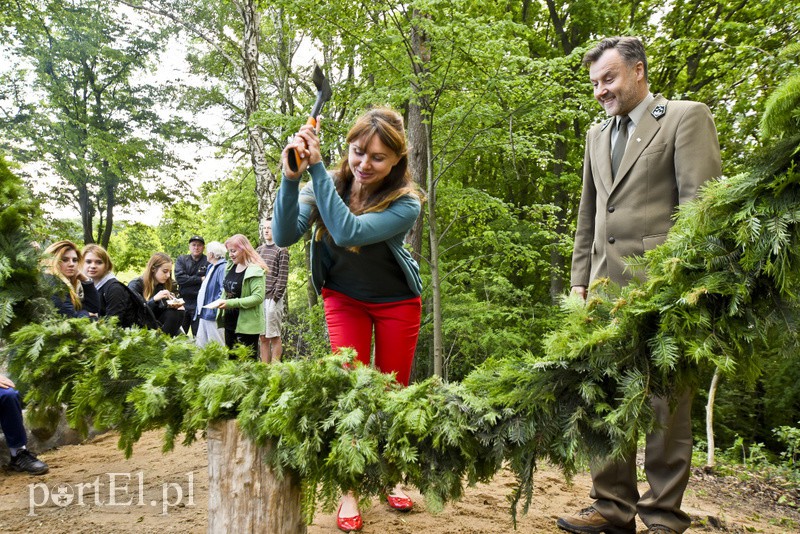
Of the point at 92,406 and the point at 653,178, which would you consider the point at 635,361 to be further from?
the point at 92,406

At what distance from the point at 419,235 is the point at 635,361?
252 inches

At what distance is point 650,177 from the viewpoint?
2.66m

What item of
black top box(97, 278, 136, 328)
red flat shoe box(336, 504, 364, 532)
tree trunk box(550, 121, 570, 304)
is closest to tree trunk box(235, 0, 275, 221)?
black top box(97, 278, 136, 328)

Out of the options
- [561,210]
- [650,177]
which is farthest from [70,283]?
[561,210]

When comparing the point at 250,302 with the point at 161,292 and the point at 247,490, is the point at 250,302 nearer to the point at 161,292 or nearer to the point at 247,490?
the point at 161,292

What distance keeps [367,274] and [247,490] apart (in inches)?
42.2

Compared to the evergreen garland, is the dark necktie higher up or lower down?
higher up

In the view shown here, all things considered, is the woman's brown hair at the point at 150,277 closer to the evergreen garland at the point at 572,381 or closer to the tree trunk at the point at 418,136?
the tree trunk at the point at 418,136

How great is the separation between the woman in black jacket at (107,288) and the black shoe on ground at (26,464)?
1334mm

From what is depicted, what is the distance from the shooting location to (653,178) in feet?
8.70

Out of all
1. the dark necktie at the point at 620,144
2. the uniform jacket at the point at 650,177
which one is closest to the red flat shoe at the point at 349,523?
the uniform jacket at the point at 650,177

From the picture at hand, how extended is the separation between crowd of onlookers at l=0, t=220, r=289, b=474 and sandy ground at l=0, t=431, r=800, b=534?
52 cm

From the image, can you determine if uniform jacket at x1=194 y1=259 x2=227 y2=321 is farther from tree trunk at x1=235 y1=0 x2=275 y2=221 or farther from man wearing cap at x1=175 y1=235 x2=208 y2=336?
tree trunk at x1=235 y1=0 x2=275 y2=221

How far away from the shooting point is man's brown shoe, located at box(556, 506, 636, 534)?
288 cm
